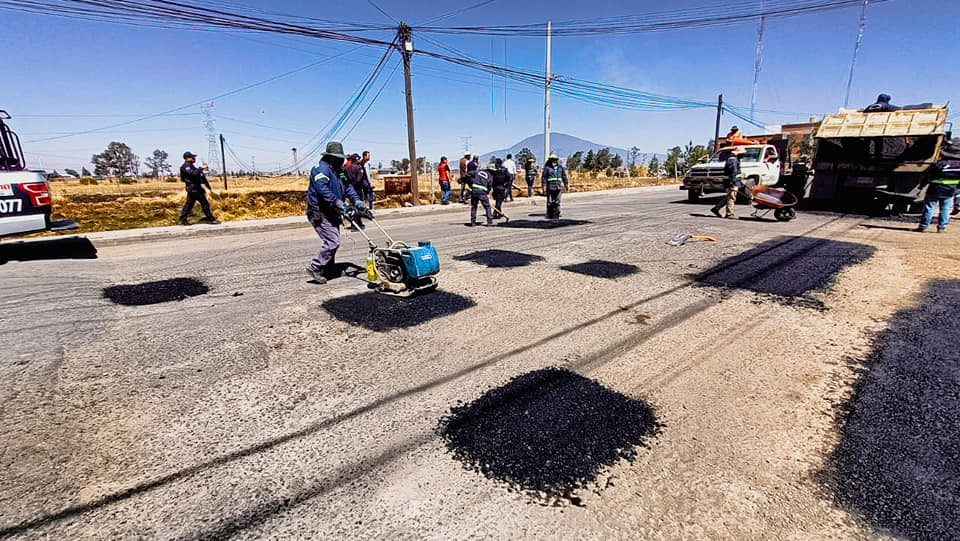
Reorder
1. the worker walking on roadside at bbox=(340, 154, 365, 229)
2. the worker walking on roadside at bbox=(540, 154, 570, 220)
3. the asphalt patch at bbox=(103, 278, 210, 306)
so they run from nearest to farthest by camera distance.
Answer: the asphalt patch at bbox=(103, 278, 210, 306) < the worker walking on roadside at bbox=(540, 154, 570, 220) < the worker walking on roadside at bbox=(340, 154, 365, 229)

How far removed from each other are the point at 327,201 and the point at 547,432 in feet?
13.8

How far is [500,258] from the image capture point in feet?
23.9

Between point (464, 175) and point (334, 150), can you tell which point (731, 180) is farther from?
point (334, 150)

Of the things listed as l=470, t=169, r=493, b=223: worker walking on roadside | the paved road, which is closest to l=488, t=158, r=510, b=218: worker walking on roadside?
l=470, t=169, r=493, b=223: worker walking on roadside

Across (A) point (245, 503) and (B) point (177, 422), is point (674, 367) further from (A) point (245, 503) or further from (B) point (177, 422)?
(B) point (177, 422)

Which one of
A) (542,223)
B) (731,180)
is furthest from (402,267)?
(731,180)

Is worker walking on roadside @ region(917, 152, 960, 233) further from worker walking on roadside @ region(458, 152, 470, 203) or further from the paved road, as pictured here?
worker walking on roadside @ region(458, 152, 470, 203)

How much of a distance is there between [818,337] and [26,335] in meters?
7.38

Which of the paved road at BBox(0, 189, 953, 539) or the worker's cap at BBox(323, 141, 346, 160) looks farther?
the worker's cap at BBox(323, 141, 346, 160)

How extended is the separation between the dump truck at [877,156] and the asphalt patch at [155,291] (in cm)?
1572

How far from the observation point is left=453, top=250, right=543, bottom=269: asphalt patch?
6.88 metres

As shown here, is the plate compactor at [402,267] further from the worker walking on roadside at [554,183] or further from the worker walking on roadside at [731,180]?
the worker walking on roadside at [731,180]

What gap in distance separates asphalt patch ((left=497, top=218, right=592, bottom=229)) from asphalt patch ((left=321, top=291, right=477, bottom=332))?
6.03m

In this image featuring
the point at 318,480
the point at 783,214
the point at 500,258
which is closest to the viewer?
the point at 318,480
